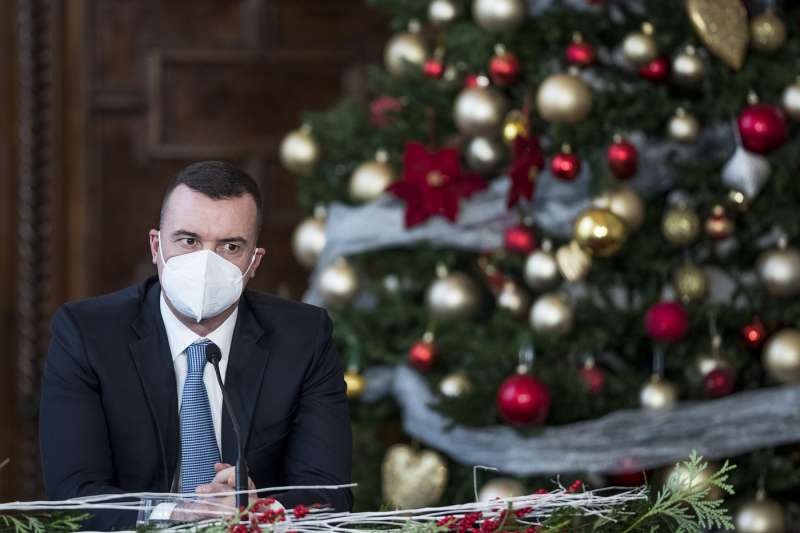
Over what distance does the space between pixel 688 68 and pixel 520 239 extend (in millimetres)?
501

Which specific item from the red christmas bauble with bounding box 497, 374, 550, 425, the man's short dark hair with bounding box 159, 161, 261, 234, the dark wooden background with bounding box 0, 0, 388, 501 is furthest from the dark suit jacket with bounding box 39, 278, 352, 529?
the dark wooden background with bounding box 0, 0, 388, 501

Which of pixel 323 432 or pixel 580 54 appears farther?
pixel 580 54

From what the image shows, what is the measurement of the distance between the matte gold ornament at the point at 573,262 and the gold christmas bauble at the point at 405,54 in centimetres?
58

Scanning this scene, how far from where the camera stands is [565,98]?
281 cm

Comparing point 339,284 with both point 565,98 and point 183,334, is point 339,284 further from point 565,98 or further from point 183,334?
point 183,334

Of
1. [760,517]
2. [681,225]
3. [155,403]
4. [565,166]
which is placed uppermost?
[565,166]

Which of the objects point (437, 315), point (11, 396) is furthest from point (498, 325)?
point (11, 396)

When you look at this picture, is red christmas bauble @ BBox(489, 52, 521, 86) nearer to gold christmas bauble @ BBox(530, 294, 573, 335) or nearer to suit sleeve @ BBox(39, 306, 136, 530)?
gold christmas bauble @ BBox(530, 294, 573, 335)

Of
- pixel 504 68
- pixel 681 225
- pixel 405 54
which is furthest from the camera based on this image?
pixel 405 54

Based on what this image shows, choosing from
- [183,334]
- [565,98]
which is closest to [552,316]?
[565,98]

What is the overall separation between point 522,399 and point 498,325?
0.23m

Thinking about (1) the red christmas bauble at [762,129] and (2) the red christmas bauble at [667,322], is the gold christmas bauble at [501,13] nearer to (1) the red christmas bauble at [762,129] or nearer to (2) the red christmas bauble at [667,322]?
(1) the red christmas bauble at [762,129]

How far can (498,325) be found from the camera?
117 inches

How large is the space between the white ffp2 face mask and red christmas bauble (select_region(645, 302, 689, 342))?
1.33 metres
